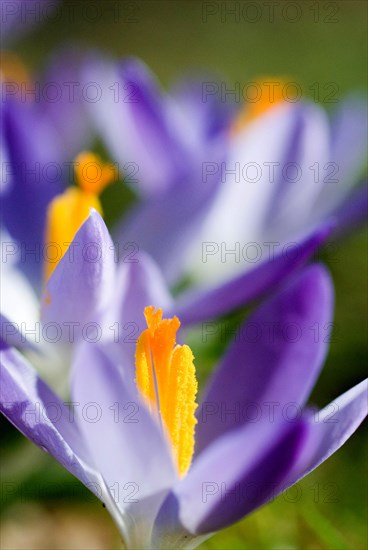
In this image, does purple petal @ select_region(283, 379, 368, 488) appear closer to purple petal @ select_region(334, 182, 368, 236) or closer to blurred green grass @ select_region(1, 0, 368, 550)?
blurred green grass @ select_region(1, 0, 368, 550)


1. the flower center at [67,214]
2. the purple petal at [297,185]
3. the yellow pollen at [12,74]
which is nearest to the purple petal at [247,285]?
the flower center at [67,214]

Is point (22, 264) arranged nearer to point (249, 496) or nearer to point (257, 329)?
point (257, 329)

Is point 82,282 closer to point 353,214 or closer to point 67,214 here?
point 67,214

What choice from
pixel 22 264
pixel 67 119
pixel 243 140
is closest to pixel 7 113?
pixel 22 264

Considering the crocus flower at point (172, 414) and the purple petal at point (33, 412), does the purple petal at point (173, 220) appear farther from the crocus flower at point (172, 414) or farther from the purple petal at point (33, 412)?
the purple petal at point (33, 412)

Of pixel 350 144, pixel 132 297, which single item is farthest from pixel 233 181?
pixel 132 297

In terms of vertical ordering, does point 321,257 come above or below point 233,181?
below

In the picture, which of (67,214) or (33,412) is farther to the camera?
(67,214)

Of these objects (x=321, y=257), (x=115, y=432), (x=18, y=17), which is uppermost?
(x=115, y=432)
